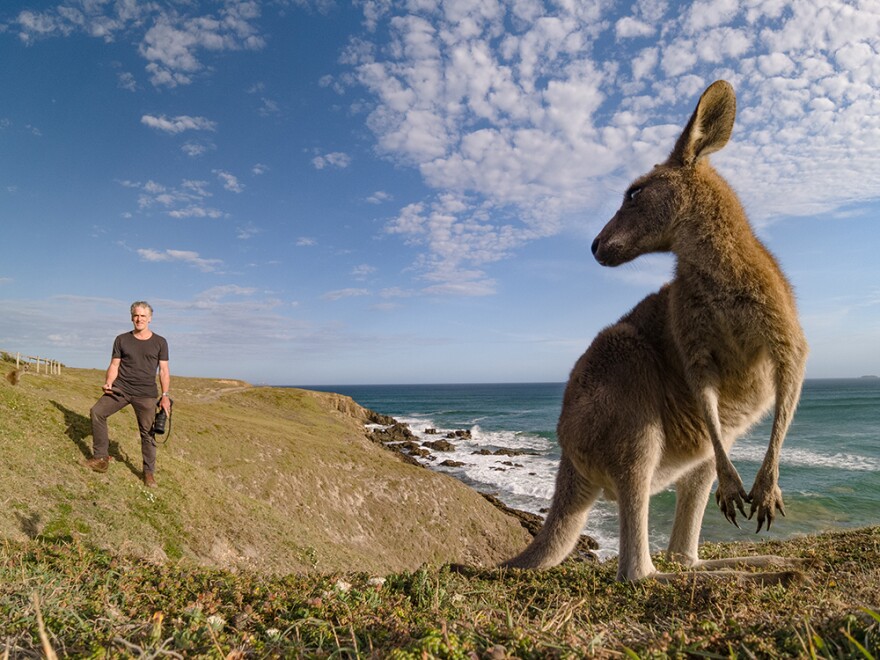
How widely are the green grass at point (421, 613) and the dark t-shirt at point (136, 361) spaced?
163 inches

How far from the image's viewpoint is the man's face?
8.36 metres

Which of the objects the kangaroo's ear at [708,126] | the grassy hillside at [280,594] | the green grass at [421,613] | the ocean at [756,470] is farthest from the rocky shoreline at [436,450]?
the kangaroo's ear at [708,126]

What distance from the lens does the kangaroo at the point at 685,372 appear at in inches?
150

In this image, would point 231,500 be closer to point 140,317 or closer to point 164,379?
point 164,379

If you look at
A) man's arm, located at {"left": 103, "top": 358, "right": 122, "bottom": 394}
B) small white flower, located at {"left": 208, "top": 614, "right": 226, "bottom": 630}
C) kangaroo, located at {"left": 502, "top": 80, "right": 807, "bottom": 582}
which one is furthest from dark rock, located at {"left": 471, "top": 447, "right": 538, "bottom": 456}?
small white flower, located at {"left": 208, "top": 614, "right": 226, "bottom": 630}

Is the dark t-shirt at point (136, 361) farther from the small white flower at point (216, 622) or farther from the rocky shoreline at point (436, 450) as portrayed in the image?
the rocky shoreline at point (436, 450)

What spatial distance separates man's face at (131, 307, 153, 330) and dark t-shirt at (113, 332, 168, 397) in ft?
0.74

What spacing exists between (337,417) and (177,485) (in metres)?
34.6

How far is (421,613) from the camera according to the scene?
276cm

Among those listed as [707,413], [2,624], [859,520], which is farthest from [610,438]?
[859,520]

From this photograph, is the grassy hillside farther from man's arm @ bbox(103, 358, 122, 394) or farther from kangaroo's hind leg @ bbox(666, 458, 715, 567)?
man's arm @ bbox(103, 358, 122, 394)

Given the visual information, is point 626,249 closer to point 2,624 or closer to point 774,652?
point 774,652

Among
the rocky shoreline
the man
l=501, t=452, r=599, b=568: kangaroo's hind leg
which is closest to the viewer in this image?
l=501, t=452, r=599, b=568: kangaroo's hind leg

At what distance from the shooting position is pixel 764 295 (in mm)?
3775
